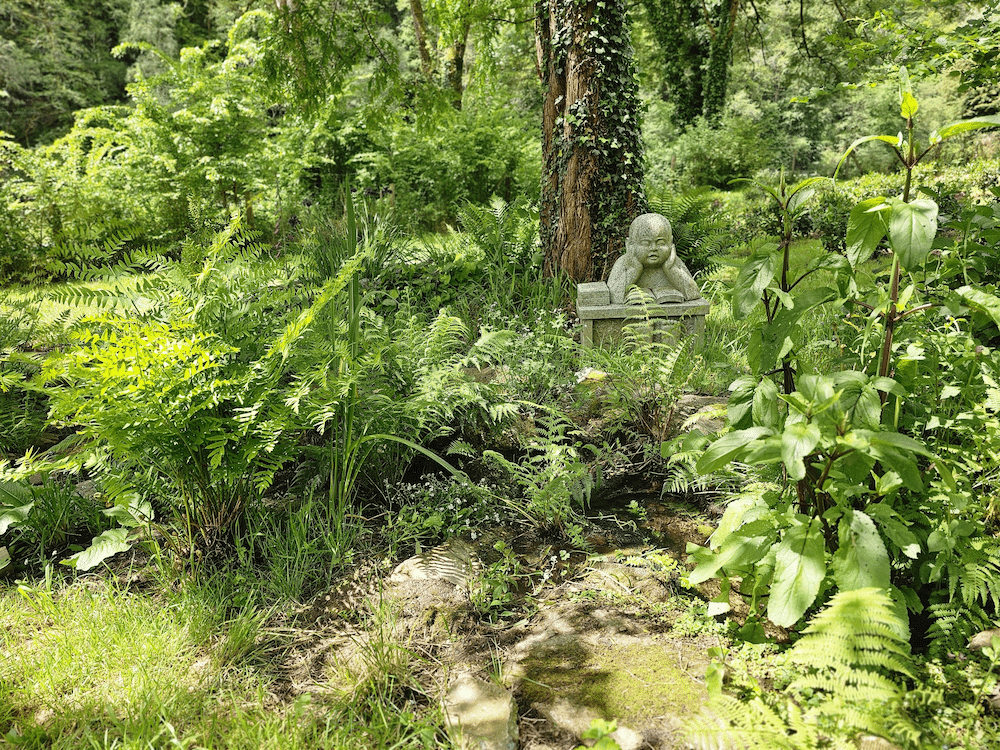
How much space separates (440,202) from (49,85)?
16168mm

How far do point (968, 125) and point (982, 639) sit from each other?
1.34 m

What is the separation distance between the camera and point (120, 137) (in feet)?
25.4

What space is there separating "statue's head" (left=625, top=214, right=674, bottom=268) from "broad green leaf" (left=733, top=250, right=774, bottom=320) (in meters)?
2.83

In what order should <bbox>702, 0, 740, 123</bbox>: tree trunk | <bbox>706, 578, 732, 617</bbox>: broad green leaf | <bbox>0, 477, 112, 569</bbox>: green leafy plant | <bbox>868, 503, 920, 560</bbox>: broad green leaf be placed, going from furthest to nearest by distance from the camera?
<bbox>702, 0, 740, 123</bbox>: tree trunk, <bbox>0, 477, 112, 569</bbox>: green leafy plant, <bbox>706, 578, 732, 617</bbox>: broad green leaf, <bbox>868, 503, 920, 560</bbox>: broad green leaf

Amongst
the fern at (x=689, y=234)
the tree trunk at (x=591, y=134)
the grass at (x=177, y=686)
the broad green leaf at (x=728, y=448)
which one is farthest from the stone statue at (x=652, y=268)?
the grass at (x=177, y=686)

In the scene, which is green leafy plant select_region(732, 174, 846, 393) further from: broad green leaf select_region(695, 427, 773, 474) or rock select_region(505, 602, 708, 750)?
rock select_region(505, 602, 708, 750)

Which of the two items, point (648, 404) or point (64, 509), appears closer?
point (64, 509)

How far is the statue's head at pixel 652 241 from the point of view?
4.45m

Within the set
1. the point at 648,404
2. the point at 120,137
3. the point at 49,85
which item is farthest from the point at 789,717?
the point at 49,85

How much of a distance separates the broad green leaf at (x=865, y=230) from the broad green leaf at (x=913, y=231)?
116 millimetres

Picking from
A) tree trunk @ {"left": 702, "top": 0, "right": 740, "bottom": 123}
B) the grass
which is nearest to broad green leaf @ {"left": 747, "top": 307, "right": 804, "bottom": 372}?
the grass

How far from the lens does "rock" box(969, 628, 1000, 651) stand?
5.39 feet

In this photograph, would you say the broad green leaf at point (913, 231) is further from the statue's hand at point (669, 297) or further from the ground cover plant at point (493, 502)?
the statue's hand at point (669, 297)

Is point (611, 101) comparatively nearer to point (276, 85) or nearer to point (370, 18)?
point (370, 18)
